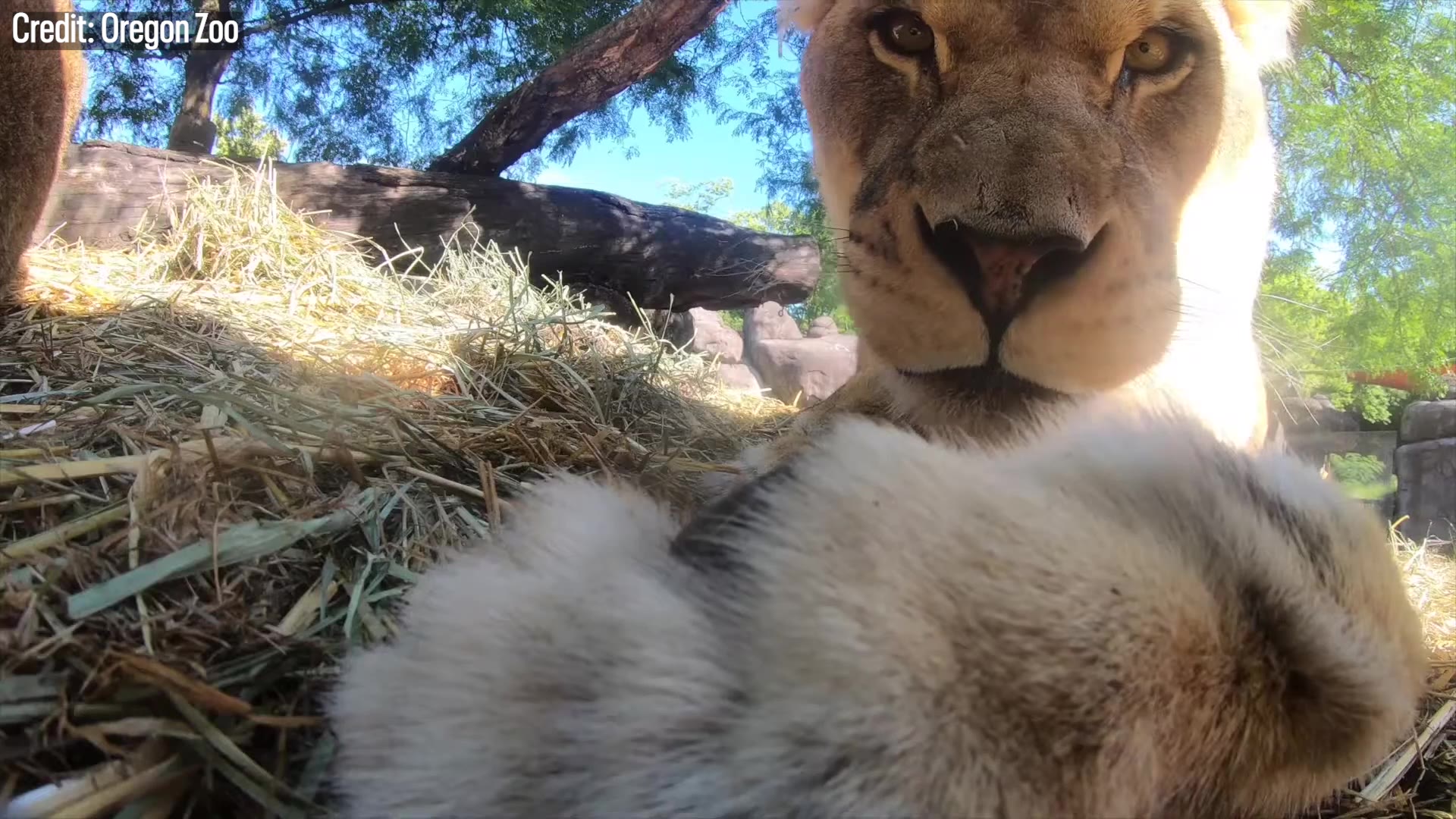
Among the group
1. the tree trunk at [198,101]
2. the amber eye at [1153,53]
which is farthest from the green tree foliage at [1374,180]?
the tree trunk at [198,101]

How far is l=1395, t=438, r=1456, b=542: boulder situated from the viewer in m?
2.85

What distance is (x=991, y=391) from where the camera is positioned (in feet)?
3.82

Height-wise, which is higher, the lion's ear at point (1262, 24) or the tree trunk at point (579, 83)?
the tree trunk at point (579, 83)

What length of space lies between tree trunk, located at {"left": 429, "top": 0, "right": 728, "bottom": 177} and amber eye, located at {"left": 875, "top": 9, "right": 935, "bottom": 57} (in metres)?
3.49

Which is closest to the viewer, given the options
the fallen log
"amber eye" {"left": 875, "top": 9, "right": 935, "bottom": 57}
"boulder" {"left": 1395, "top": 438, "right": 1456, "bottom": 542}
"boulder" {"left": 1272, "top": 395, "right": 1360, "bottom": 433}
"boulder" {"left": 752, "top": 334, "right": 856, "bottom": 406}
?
"amber eye" {"left": 875, "top": 9, "right": 935, "bottom": 57}

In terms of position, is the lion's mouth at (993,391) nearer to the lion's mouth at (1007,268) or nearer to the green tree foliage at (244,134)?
the lion's mouth at (1007,268)

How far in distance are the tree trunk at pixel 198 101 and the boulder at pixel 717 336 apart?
4.67 m

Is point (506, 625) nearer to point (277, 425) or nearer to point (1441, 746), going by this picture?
point (277, 425)


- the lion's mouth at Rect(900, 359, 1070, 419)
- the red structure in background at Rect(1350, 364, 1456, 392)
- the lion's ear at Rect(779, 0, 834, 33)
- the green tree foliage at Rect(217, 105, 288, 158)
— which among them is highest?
the green tree foliage at Rect(217, 105, 288, 158)

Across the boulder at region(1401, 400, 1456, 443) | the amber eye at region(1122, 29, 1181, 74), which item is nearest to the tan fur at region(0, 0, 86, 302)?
the amber eye at region(1122, 29, 1181, 74)

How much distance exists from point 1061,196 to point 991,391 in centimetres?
27

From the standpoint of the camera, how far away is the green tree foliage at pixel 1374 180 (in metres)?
2.34

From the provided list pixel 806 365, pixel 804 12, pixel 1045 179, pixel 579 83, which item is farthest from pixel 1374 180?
pixel 806 365

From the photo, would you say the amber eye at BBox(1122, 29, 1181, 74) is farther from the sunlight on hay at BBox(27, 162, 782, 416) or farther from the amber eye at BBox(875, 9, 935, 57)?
the sunlight on hay at BBox(27, 162, 782, 416)
